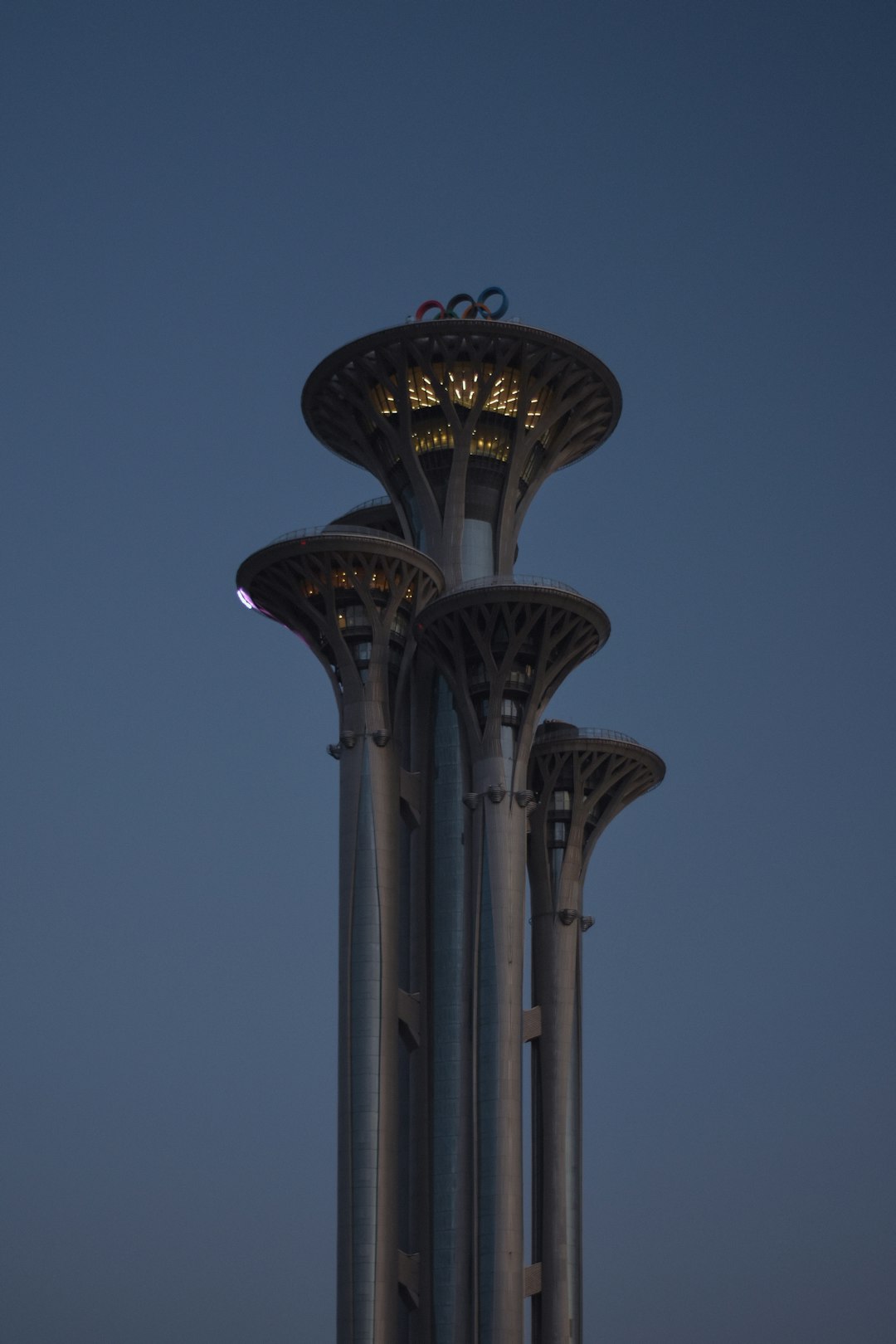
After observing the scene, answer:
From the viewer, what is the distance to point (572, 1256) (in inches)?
4006

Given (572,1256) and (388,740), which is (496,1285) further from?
(388,740)

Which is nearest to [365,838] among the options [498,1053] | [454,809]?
[454,809]

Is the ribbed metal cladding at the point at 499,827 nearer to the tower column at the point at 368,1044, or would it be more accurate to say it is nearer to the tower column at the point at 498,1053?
the tower column at the point at 498,1053

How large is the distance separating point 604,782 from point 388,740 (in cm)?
1586

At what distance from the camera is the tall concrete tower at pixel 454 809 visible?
9275 centimetres

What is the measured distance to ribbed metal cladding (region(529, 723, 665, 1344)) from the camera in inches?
3979

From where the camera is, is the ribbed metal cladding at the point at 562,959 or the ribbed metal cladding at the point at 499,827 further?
the ribbed metal cladding at the point at 562,959

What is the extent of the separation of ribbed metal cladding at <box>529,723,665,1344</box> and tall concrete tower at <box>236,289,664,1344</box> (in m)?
0.14

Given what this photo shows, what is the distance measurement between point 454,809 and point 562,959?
11389mm

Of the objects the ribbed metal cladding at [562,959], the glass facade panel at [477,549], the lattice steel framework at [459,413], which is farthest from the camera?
the glass facade panel at [477,549]

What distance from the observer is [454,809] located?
4021 inches

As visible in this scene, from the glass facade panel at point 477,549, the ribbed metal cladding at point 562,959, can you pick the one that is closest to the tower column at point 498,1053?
the ribbed metal cladding at point 562,959

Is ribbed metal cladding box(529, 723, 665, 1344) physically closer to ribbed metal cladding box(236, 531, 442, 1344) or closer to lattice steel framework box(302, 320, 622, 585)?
ribbed metal cladding box(236, 531, 442, 1344)

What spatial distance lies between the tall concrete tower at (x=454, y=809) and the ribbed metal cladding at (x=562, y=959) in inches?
5.6
